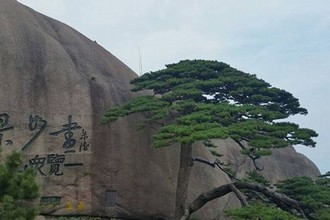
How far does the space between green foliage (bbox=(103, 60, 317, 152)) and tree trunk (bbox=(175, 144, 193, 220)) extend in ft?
2.36

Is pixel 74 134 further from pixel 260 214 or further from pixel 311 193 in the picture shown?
pixel 311 193

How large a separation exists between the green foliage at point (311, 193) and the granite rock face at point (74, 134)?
2658mm

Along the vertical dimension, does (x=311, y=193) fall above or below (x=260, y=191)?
below

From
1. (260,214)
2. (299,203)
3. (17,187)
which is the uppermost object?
(17,187)

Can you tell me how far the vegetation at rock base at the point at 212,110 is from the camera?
9.15 m

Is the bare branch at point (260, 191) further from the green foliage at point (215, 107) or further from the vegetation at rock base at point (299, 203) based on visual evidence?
the green foliage at point (215, 107)

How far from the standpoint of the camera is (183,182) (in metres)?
10.4

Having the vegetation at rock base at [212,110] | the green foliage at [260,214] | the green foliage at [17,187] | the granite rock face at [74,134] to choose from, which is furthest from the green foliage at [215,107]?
the green foliage at [17,187]

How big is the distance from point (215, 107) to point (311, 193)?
7.68 ft

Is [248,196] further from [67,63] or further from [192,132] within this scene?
[67,63]

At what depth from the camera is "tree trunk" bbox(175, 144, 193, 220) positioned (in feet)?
33.9

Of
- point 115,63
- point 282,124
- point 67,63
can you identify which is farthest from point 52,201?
point 282,124

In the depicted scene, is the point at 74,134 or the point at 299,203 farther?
the point at 74,134

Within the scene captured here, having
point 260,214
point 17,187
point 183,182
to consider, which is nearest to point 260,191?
point 183,182
